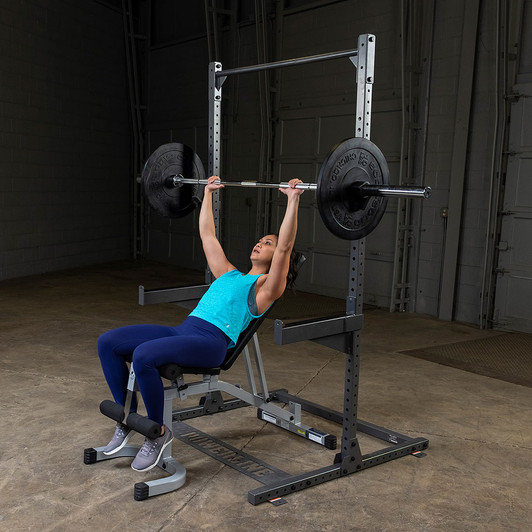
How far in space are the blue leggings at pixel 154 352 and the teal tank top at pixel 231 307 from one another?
0.10 feet

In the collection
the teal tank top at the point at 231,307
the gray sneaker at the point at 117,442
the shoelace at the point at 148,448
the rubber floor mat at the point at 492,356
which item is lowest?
the rubber floor mat at the point at 492,356

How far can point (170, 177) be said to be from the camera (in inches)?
131

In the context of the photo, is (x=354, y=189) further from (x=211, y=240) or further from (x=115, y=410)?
(x=115, y=410)

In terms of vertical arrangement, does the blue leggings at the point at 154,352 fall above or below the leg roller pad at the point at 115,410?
above

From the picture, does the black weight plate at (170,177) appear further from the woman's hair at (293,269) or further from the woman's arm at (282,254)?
the woman's arm at (282,254)

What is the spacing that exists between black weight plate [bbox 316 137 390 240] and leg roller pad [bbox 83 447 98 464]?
1.30 m

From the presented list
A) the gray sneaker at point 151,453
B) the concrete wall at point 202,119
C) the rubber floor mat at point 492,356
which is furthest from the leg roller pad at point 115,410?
the concrete wall at point 202,119

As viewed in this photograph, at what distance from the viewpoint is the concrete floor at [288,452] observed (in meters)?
2.30

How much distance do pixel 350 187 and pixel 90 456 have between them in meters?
1.47

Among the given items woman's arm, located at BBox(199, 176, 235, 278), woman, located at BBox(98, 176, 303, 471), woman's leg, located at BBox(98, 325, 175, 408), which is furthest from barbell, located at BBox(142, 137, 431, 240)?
woman's leg, located at BBox(98, 325, 175, 408)

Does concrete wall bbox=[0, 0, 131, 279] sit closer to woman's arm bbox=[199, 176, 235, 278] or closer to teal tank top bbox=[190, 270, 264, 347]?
woman's arm bbox=[199, 176, 235, 278]

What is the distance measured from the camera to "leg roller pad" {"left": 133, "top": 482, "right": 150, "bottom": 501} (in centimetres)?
237

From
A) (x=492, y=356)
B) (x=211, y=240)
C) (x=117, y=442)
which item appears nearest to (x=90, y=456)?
(x=117, y=442)

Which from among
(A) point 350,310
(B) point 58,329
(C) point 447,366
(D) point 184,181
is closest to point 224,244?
(B) point 58,329
